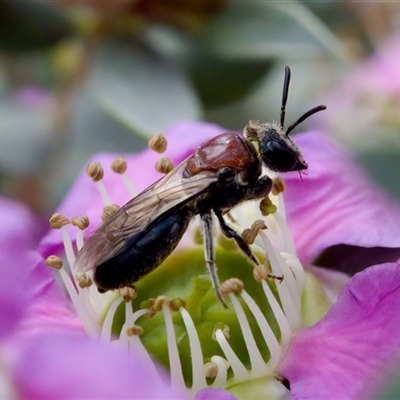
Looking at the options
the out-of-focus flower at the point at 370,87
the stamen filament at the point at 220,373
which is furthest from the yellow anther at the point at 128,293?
the out-of-focus flower at the point at 370,87

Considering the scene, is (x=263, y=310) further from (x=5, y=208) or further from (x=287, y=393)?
(x=5, y=208)

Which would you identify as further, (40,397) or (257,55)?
(257,55)

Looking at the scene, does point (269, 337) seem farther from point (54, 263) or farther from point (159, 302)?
point (54, 263)

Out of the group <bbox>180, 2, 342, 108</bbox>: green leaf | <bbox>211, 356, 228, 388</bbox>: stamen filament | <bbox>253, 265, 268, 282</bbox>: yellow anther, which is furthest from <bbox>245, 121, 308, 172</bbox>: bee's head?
<bbox>180, 2, 342, 108</bbox>: green leaf

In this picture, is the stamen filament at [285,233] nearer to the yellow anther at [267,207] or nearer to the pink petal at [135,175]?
the yellow anther at [267,207]

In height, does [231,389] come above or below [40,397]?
below

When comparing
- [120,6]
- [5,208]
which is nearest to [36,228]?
[5,208]
